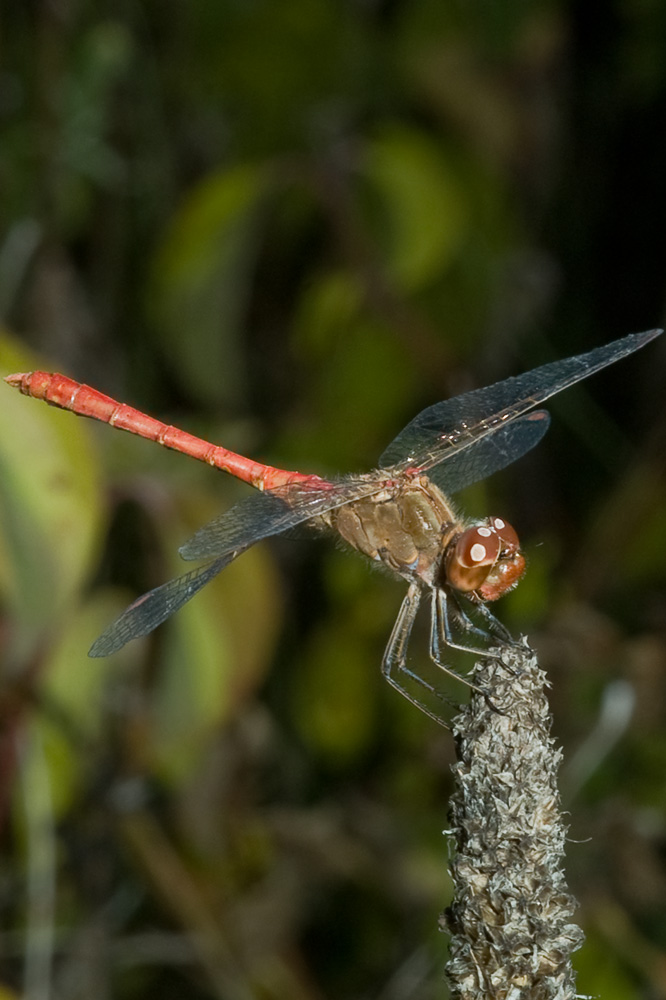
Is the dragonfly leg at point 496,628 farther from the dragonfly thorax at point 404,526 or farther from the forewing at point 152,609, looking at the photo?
the forewing at point 152,609

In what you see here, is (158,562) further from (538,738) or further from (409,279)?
(538,738)

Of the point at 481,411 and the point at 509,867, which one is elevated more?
the point at 481,411

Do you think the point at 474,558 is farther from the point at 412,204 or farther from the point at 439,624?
the point at 412,204

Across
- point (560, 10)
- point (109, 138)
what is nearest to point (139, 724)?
point (109, 138)

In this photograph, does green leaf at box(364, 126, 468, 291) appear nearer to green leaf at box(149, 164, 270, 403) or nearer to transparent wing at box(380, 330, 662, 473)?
green leaf at box(149, 164, 270, 403)

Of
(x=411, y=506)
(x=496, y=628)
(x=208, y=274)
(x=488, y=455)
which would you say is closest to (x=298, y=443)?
(x=208, y=274)

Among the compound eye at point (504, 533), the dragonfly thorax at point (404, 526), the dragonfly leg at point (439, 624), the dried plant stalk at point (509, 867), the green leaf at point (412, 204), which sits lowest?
the dried plant stalk at point (509, 867)

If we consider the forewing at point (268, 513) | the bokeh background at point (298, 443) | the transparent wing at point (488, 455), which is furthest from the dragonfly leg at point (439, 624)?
the bokeh background at point (298, 443)
